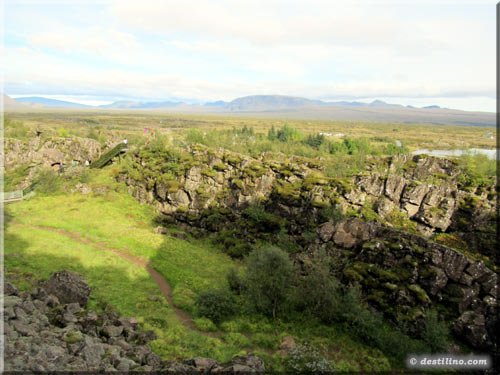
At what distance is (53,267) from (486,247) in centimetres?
4399

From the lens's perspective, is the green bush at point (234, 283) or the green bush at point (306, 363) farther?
the green bush at point (234, 283)

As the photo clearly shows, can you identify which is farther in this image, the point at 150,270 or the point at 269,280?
the point at 150,270

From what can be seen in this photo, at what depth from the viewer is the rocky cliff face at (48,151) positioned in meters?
68.6

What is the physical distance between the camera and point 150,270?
3822 cm

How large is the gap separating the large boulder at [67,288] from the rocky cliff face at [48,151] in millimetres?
47290

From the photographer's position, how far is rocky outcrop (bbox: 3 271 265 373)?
18.3 meters

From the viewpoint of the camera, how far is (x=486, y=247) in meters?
36.9

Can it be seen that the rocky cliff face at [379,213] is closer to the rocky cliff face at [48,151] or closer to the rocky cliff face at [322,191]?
the rocky cliff face at [322,191]

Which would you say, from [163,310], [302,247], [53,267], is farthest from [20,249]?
[302,247]

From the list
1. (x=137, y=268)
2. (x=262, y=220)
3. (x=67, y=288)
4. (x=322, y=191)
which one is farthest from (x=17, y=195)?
(x=322, y=191)

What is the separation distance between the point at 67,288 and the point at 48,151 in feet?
170

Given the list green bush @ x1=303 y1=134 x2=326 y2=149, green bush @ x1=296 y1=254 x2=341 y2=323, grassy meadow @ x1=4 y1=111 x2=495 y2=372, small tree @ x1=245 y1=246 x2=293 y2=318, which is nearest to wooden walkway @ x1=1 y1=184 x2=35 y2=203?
grassy meadow @ x1=4 y1=111 x2=495 y2=372

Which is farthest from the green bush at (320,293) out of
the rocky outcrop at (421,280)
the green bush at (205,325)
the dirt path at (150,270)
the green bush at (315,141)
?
the green bush at (315,141)

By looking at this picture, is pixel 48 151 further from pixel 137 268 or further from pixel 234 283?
pixel 234 283
